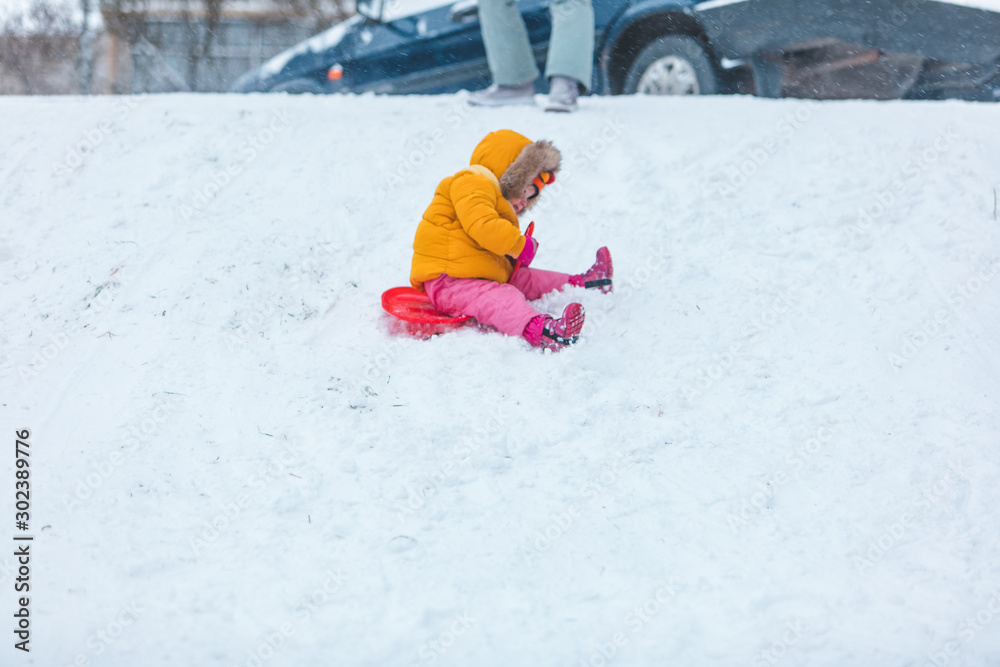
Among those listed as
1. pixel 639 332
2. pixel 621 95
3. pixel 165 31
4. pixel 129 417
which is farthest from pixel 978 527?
pixel 165 31

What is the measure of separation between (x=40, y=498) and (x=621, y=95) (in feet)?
15.7

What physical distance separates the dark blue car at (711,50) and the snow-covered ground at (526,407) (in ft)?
1.40

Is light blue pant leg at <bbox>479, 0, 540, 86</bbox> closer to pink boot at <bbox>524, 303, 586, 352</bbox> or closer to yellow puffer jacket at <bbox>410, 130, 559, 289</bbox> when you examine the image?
yellow puffer jacket at <bbox>410, 130, 559, 289</bbox>

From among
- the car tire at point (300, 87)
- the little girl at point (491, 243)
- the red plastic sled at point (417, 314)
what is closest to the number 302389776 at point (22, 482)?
the red plastic sled at point (417, 314)

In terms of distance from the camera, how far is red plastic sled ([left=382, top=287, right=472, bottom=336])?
296cm

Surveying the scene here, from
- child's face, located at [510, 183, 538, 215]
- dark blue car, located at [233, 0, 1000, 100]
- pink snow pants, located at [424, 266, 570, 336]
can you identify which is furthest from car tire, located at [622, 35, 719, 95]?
pink snow pants, located at [424, 266, 570, 336]

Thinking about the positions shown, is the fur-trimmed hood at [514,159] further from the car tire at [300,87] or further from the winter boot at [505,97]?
the car tire at [300,87]

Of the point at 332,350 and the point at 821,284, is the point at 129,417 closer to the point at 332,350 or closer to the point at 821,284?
the point at 332,350

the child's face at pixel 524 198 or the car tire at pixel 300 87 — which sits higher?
the car tire at pixel 300 87

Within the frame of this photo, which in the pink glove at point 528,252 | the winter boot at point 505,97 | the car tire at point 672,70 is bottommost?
the pink glove at point 528,252

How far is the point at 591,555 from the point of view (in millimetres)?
1988

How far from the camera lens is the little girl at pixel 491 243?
113 inches

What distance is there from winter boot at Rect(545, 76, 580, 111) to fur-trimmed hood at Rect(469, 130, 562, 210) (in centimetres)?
172

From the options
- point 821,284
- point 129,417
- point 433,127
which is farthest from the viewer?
point 433,127
